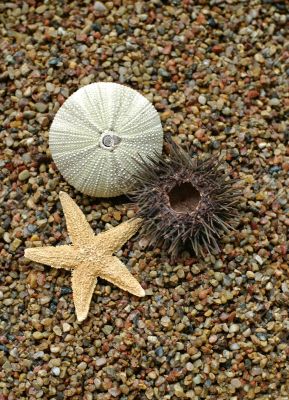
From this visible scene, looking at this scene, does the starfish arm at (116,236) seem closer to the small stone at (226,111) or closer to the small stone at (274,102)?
the small stone at (226,111)

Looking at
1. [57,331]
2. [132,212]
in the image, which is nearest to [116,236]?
[132,212]

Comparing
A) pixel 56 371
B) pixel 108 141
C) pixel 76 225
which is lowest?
pixel 56 371

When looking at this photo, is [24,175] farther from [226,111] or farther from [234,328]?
[234,328]

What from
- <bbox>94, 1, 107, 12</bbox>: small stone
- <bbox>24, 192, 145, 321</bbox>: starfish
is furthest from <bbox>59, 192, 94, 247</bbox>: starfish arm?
<bbox>94, 1, 107, 12</bbox>: small stone

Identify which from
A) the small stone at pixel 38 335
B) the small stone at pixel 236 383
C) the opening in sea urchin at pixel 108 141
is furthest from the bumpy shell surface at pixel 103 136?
the small stone at pixel 236 383

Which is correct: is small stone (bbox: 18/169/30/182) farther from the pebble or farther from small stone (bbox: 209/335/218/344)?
small stone (bbox: 209/335/218/344)

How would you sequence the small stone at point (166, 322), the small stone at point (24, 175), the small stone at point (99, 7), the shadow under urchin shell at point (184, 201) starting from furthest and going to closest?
Answer: 1. the small stone at point (99, 7)
2. the small stone at point (24, 175)
3. the small stone at point (166, 322)
4. the shadow under urchin shell at point (184, 201)
